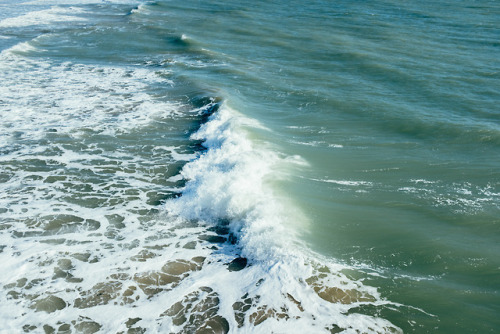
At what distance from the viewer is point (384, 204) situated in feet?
36.1

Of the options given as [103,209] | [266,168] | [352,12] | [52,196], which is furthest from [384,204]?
[352,12]

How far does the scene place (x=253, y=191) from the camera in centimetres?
1145

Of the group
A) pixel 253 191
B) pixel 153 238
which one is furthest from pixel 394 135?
pixel 153 238

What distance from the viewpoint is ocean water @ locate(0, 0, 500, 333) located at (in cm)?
798

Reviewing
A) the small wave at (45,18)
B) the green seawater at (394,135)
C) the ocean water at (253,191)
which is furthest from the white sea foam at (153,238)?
the small wave at (45,18)

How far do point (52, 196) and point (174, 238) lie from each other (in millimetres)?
3841

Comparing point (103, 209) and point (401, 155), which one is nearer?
point (103, 209)

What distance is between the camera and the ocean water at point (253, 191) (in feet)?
26.2

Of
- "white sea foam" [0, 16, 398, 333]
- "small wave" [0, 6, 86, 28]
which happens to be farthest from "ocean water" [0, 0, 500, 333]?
"small wave" [0, 6, 86, 28]

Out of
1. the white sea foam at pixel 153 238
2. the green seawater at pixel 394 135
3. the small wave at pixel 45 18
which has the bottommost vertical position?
the white sea foam at pixel 153 238

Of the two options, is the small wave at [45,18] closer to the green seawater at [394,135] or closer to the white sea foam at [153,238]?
the green seawater at [394,135]

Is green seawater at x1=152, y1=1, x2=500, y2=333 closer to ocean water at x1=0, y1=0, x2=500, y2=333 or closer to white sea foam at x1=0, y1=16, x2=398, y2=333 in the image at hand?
ocean water at x1=0, y1=0, x2=500, y2=333

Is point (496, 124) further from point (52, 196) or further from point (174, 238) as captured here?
point (52, 196)

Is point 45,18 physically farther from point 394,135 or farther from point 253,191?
point 253,191
